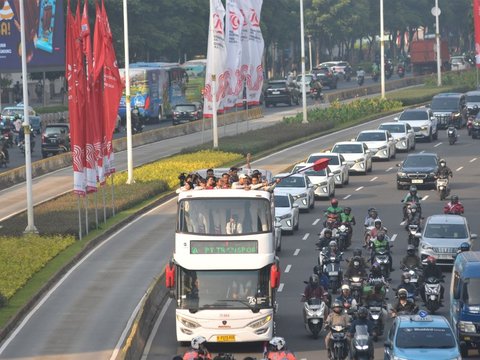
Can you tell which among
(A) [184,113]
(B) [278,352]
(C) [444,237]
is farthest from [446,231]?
(A) [184,113]

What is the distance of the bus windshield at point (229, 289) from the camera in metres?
34.7

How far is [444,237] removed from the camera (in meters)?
46.3

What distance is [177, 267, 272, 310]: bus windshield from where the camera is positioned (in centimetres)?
3472

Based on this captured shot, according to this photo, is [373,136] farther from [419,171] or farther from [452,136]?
[419,171]

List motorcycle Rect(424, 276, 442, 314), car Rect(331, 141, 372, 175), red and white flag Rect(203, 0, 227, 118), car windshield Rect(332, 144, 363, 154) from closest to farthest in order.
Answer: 1. motorcycle Rect(424, 276, 442, 314)
2. car Rect(331, 141, 372, 175)
3. car windshield Rect(332, 144, 363, 154)
4. red and white flag Rect(203, 0, 227, 118)

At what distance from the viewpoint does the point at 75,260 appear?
48.6 meters

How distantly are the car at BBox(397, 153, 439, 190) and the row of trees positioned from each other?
54.5 m

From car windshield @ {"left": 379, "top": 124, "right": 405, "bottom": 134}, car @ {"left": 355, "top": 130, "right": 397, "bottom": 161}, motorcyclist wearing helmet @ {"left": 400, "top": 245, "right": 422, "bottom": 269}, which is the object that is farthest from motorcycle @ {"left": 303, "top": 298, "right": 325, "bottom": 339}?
car windshield @ {"left": 379, "top": 124, "right": 405, "bottom": 134}

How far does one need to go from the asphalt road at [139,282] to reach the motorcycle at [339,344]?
126cm

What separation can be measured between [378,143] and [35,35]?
33.8 meters

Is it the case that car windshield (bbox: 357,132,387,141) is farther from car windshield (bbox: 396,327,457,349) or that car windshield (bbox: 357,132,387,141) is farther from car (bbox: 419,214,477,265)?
car windshield (bbox: 396,327,457,349)

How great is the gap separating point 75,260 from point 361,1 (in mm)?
129918

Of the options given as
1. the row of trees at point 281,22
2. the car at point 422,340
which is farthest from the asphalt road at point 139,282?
the row of trees at point 281,22

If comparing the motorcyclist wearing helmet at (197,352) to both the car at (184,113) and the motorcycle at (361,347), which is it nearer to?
the motorcycle at (361,347)
